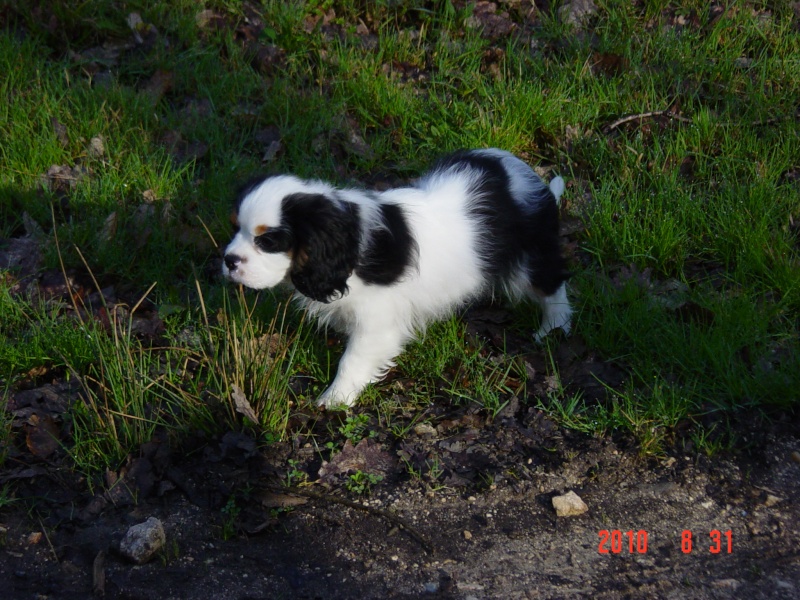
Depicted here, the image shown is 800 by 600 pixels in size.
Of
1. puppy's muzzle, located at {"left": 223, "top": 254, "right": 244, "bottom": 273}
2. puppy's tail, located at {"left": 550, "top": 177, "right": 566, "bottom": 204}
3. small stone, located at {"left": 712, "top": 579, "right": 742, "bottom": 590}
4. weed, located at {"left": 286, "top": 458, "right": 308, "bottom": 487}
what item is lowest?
weed, located at {"left": 286, "top": 458, "right": 308, "bottom": 487}

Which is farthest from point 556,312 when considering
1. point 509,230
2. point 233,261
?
point 233,261

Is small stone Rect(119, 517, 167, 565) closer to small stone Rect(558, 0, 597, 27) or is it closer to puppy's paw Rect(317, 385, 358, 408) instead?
puppy's paw Rect(317, 385, 358, 408)

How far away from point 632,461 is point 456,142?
92.8 inches

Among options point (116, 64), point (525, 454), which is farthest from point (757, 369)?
point (116, 64)

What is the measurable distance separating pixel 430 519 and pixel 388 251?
1.06 metres

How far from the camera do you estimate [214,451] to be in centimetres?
317

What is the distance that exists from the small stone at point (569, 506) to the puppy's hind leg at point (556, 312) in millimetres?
985

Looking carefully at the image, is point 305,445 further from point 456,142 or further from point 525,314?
point 456,142

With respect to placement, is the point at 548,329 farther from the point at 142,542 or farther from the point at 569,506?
the point at 142,542

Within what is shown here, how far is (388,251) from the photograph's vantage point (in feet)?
10.8
